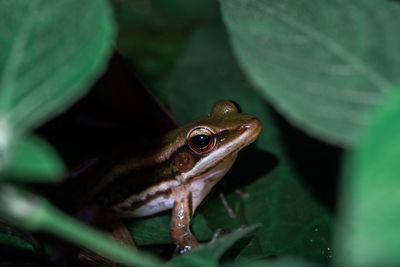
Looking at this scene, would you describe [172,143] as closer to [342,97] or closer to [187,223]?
[187,223]

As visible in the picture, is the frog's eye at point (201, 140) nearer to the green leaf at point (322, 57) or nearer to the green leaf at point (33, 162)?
the green leaf at point (322, 57)

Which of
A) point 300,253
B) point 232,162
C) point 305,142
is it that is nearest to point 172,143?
point 232,162

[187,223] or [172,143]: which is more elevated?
[172,143]

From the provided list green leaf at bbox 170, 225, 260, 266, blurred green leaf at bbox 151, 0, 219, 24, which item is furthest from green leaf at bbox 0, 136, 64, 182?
blurred green leaf at bbox 151, 0, 219, 24

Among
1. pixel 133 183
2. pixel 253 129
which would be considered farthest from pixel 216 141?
pixel 133 183

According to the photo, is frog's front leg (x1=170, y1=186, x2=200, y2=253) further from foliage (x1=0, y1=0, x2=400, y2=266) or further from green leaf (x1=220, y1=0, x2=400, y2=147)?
green leaf (x1=220, y1=0, x2=400, y2=147)

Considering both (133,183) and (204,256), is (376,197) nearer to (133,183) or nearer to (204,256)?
(204,256)
